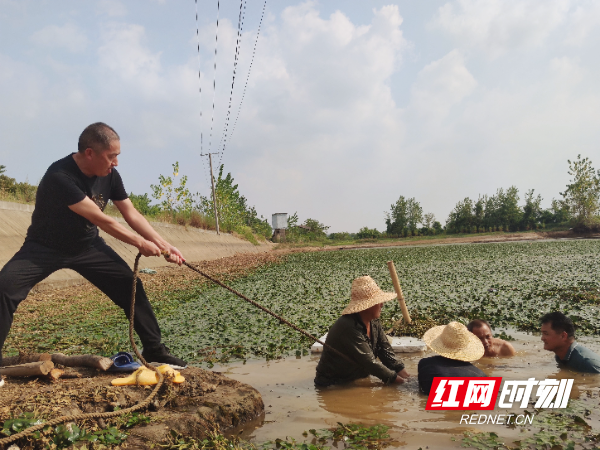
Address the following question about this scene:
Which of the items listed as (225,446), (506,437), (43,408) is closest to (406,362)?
(506,437)

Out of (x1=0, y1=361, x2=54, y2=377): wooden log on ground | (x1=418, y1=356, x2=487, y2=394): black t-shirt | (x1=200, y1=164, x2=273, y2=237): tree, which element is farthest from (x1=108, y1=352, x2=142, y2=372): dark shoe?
(x1=200, y1=164, x2=273, y2=237): tree

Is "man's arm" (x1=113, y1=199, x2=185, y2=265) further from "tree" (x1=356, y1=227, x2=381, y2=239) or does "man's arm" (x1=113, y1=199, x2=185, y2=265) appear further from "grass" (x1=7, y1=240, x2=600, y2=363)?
"tree" (x1=356, y1=227, x2=381, y2=239)

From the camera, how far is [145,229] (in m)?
4.80

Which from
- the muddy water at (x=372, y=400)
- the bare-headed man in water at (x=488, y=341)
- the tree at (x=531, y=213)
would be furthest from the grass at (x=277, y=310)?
the tree at (x=531, y=213)

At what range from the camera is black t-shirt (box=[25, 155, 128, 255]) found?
4180 mm

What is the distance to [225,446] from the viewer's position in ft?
11.4

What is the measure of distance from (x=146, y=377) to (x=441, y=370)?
9.38 feet

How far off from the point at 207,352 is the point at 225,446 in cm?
356

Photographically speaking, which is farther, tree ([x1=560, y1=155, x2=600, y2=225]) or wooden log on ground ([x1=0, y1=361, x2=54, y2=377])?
tree ([x1=560, y1=155, x2=600, y2=225])

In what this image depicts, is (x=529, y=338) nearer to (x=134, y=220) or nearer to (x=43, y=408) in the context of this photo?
(x=134, y=220)

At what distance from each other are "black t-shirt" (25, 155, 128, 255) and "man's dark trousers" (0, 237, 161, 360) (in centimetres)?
9

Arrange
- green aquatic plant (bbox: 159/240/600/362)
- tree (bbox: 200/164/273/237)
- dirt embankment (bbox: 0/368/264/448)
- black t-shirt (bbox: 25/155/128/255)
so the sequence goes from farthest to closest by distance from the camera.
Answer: tree (bbox: 200/164/273/237), green aquatic plant (bbox: 159/240/600/362), black t-shirt (bbox: 25/155/128/255), dirt embankment (bbox: 0/368/264/448)

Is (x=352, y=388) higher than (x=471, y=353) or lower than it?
lower

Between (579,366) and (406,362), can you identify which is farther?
(406,362)
